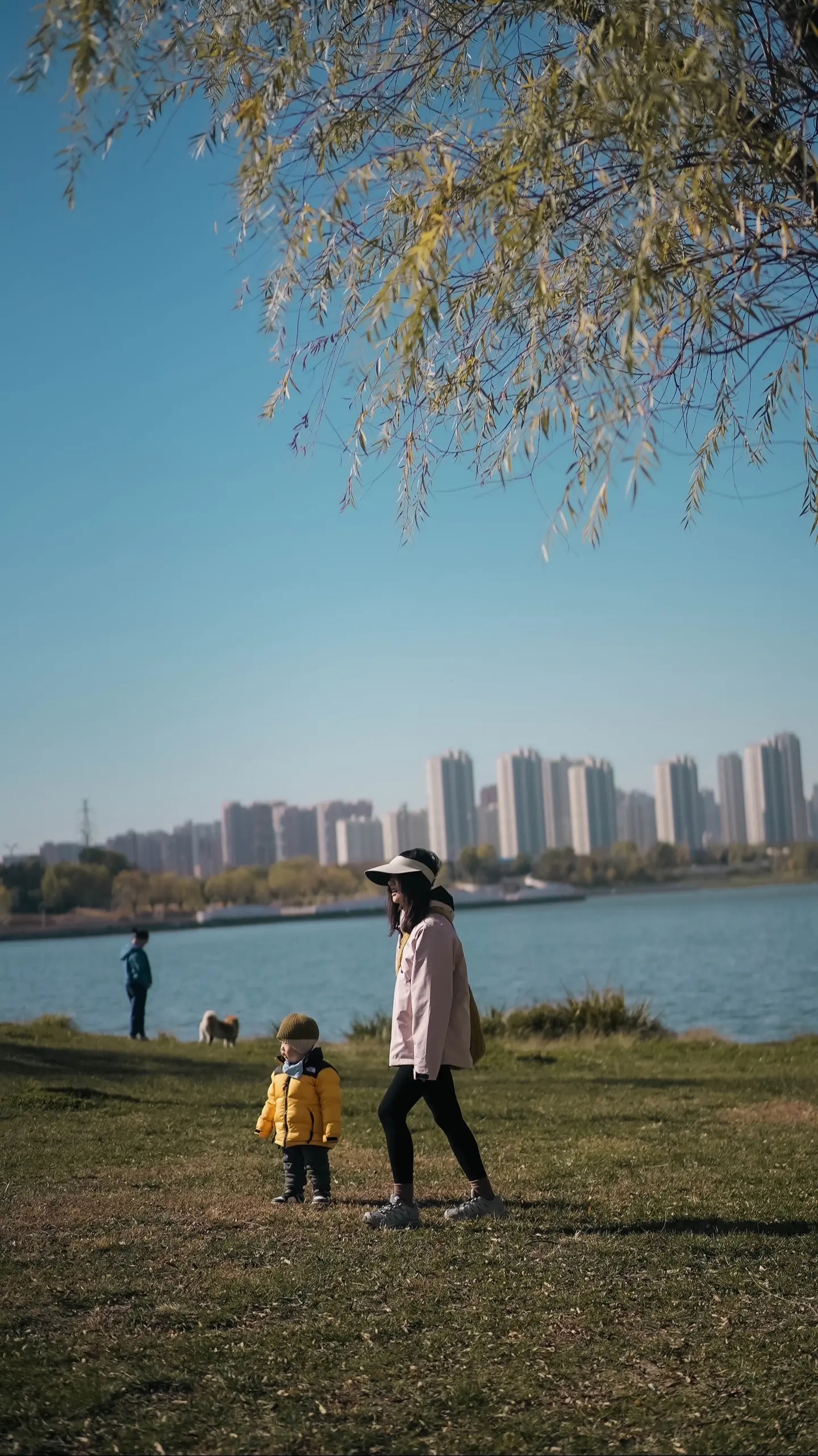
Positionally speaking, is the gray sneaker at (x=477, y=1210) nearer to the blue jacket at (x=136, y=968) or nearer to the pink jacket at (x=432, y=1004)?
the pink jacket at (x=432, y=1004)

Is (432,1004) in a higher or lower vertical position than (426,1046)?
higher

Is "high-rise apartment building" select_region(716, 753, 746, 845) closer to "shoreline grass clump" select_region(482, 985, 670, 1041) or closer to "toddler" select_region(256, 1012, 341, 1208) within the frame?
"shoreline grass clump" select_region(482, 985, 670, 1041)

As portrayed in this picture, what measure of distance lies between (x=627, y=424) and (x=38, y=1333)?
4.04m

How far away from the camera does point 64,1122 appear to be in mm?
10125

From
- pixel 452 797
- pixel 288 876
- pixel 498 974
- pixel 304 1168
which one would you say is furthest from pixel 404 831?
pixel 304 1168

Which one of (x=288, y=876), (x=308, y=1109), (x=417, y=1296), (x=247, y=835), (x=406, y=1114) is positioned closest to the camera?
(x=417, y=1296)

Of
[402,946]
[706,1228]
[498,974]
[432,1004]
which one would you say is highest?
[402,946]

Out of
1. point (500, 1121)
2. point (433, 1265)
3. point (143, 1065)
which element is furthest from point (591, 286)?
point (143, 1065)

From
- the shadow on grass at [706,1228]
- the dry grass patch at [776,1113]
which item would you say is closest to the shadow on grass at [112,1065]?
the dry grass patch at [776,1113]

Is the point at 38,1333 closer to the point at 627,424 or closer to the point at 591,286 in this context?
the point at 627,424

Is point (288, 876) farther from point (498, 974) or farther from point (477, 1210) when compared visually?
point (477, 1210)

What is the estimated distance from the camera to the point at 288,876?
5108 inches

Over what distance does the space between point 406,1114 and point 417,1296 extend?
4.67 ft

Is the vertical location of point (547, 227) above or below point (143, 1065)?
above
